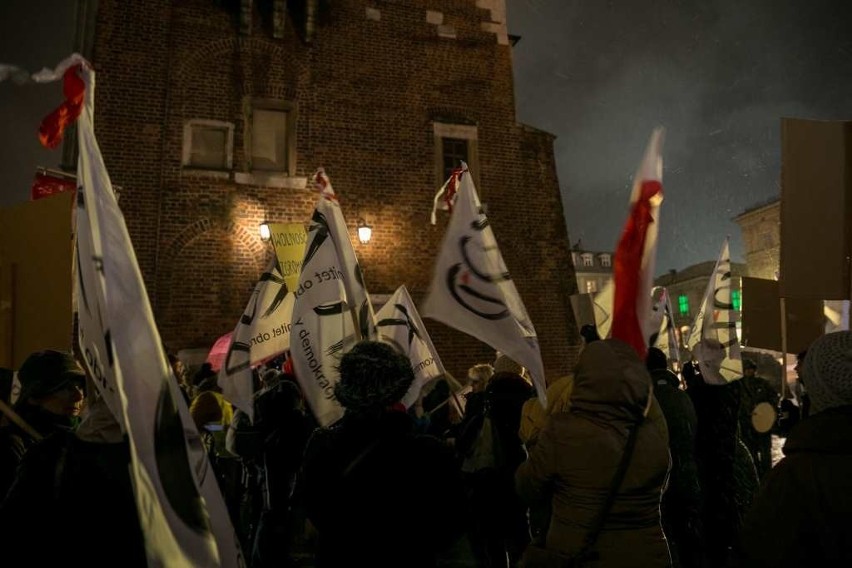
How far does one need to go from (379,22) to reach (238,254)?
18.9 feet

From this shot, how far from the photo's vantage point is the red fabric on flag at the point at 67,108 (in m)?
2.86

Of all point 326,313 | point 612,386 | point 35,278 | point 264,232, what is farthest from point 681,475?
point 264,232

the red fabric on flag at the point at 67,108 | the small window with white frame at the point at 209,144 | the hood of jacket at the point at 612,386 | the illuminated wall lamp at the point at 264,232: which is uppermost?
the small window with white frame at the point at 209,144

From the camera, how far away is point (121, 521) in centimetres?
220

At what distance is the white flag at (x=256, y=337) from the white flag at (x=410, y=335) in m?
0.96

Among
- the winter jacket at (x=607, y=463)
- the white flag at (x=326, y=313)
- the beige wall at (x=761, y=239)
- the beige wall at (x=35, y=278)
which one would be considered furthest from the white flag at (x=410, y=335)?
the beige wall at (x=761, y=239)

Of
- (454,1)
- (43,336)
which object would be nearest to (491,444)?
(43,336)

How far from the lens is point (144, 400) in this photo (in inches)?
81.1

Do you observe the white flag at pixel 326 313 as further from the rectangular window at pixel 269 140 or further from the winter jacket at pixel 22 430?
the rectangular window at pixel 269 140

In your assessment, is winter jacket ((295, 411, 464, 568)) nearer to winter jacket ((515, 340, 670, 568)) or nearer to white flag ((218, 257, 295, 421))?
winter jacket ((515, 340, 670, 568))

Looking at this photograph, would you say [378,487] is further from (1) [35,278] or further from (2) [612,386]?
(1) [35,278]

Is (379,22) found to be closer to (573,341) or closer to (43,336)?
(573,341)

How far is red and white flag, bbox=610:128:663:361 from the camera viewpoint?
3053 millimetres

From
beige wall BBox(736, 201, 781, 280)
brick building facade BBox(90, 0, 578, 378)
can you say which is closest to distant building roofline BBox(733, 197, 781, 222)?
beige wall BBox(736, 201, 781, 280)
